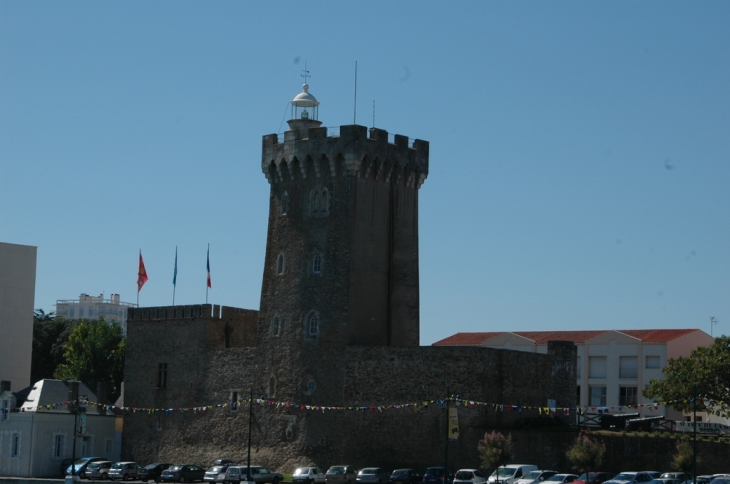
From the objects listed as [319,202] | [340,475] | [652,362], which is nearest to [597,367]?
[652,362]

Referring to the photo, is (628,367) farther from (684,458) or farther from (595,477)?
(684,458)

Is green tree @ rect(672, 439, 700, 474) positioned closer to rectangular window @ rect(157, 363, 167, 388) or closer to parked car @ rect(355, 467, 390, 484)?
parked car @ rect(355, 467, 390, 484)

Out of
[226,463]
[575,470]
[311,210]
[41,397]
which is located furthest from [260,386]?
[575,470]

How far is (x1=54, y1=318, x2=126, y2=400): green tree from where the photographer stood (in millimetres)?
98812

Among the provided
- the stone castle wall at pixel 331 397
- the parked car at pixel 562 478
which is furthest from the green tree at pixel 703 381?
the parked car at pixel 562 478

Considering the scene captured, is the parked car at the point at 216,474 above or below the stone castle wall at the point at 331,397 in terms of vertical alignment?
below

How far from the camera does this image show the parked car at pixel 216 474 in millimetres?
58438

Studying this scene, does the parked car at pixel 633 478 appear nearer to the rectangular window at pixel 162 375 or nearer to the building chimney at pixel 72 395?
the rectangular window at pixel 162 375

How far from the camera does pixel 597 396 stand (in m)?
94.0

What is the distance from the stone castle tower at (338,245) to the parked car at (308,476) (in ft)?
16.9

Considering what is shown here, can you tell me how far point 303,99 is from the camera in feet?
216

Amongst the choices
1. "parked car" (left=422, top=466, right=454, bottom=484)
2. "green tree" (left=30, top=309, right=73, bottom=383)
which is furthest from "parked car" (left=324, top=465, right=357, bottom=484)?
"green tree" (left=30, top=309, right=73, bottom=383)

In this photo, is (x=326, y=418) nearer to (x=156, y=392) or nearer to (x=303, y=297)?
(x=303, y=297)

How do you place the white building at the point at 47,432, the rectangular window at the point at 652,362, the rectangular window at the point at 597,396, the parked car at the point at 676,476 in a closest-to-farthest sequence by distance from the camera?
the parked car at the point at 676,476 < the white building at the point at 47,432 < the rectangular window at the point at 652,362 < the rectangular window at the point at 597,396
